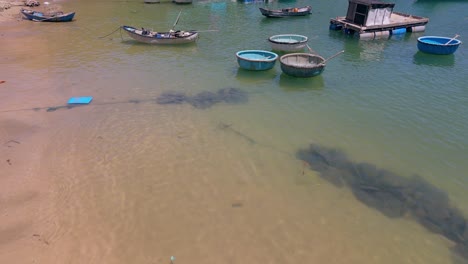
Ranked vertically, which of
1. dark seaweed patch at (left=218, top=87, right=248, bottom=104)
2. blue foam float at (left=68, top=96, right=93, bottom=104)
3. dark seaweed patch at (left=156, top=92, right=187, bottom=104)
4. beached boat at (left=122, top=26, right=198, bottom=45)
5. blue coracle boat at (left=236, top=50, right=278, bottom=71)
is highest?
beached boat at (left=122, top=26, right=198, bottom=45)

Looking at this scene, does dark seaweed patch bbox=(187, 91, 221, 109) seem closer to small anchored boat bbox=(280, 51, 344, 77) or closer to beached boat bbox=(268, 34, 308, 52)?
small anchored boat bbox=(280, 51, 344, 77)

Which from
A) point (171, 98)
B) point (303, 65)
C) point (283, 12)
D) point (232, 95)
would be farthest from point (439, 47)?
point (171, 98)

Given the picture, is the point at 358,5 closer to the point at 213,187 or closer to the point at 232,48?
the point at 232,48

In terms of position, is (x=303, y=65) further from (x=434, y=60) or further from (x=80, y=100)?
(x=80, y=100)

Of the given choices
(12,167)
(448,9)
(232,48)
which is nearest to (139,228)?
(12,167)

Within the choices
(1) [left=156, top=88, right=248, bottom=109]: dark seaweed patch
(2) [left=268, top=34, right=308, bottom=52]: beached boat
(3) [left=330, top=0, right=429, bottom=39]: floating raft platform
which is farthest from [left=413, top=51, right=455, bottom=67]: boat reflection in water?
(1) [left=156, top=88, right=248, bottom=109]: dark seaweed patch

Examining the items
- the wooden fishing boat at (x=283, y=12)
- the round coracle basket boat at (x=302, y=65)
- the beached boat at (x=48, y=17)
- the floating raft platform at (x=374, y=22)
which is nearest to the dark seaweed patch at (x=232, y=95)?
the round coracle basket boat at (x=302, y=65)

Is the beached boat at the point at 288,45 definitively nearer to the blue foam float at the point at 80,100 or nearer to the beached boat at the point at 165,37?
the beached boat at the point at 165,37
